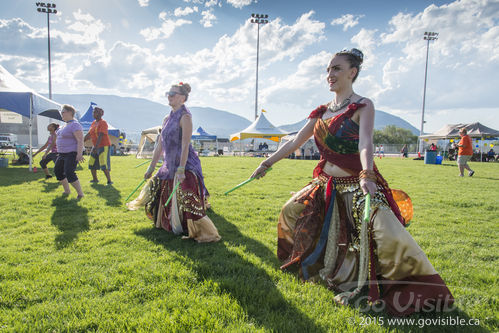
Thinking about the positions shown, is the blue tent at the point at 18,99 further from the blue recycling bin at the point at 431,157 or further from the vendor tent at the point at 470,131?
the vendor tent at the point at 470,131

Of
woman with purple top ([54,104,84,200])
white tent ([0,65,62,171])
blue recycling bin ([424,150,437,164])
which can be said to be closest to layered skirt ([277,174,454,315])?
woman with purple top ([54,104,84,200])

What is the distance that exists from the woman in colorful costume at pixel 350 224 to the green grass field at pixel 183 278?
175 mm

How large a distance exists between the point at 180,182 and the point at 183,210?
40 cm

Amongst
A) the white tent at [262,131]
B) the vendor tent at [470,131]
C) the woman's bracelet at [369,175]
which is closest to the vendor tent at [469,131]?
the vendor tent at [470,131]

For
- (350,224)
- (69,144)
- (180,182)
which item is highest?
(69,144)

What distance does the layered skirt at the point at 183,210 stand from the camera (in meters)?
3.87

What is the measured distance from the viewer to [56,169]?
6457 mm

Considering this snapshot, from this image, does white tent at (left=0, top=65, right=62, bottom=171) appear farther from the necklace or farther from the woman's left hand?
the woman's left hand

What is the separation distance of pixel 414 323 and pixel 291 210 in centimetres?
139

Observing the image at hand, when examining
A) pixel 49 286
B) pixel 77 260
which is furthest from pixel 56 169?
pixel 49 286

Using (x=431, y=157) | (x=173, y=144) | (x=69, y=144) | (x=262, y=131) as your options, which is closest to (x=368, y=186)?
(x=173, y=144)

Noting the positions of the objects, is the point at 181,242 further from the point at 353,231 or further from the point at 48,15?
the point at 48,15

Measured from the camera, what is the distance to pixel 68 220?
190 inches

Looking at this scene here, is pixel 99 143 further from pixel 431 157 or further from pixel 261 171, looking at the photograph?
pixel 431 157
